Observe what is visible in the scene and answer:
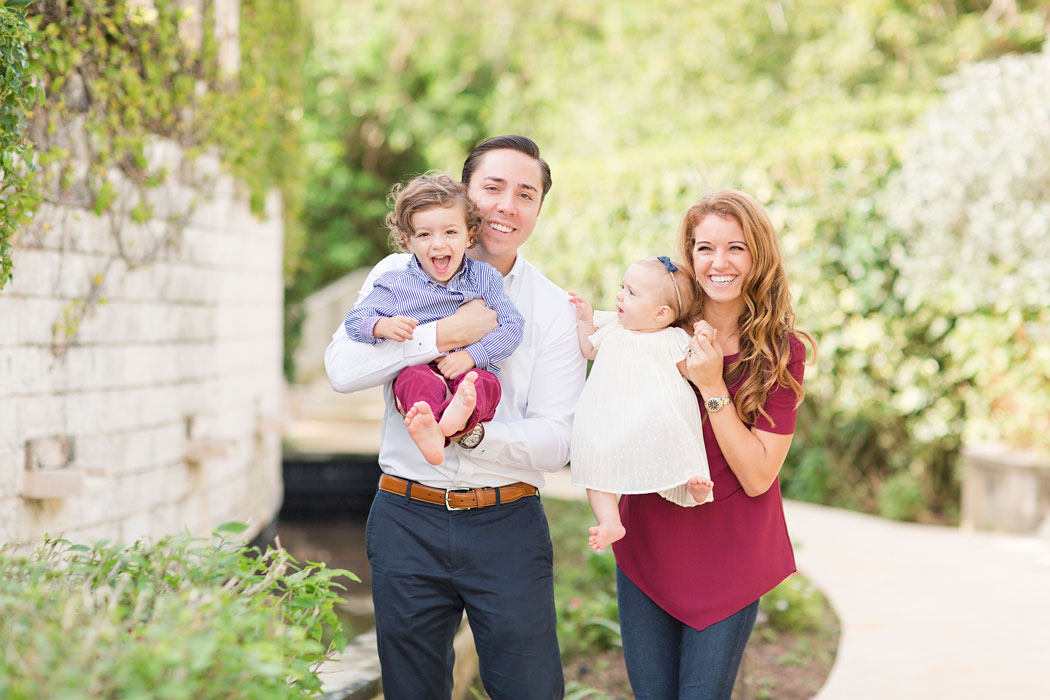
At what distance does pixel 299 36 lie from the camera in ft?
24.2

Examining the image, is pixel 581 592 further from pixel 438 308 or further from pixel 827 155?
pixel 827 155

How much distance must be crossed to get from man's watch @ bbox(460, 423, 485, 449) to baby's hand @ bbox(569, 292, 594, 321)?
0.45 meters

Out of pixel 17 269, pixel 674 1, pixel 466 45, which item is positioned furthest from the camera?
pixel 466 45

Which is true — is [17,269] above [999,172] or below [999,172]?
below

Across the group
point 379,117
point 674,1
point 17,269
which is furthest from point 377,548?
point 379,117

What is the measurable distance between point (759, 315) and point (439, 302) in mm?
776

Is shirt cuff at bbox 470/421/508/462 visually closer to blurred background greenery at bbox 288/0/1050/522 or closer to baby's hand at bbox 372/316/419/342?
baby's hand at bbox 372/316/419/342

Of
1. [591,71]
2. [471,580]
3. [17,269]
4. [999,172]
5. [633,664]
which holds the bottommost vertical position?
[633,664]

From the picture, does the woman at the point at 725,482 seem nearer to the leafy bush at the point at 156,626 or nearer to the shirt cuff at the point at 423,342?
the shirt cuff at the point at 423,342

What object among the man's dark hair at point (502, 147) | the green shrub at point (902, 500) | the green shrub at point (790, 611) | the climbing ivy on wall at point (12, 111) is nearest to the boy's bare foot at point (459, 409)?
the man's dark hair at point (502, 147)

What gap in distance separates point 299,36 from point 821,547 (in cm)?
501

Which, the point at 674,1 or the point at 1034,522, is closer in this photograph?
the point at 1034,522

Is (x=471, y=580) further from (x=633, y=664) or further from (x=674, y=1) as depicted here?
(x=674, y=1)

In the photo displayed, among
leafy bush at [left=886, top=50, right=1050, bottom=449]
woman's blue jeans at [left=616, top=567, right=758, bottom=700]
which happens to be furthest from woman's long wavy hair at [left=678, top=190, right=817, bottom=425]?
leafy bush at [left=886, top=50, right=1050, bottom=449]
